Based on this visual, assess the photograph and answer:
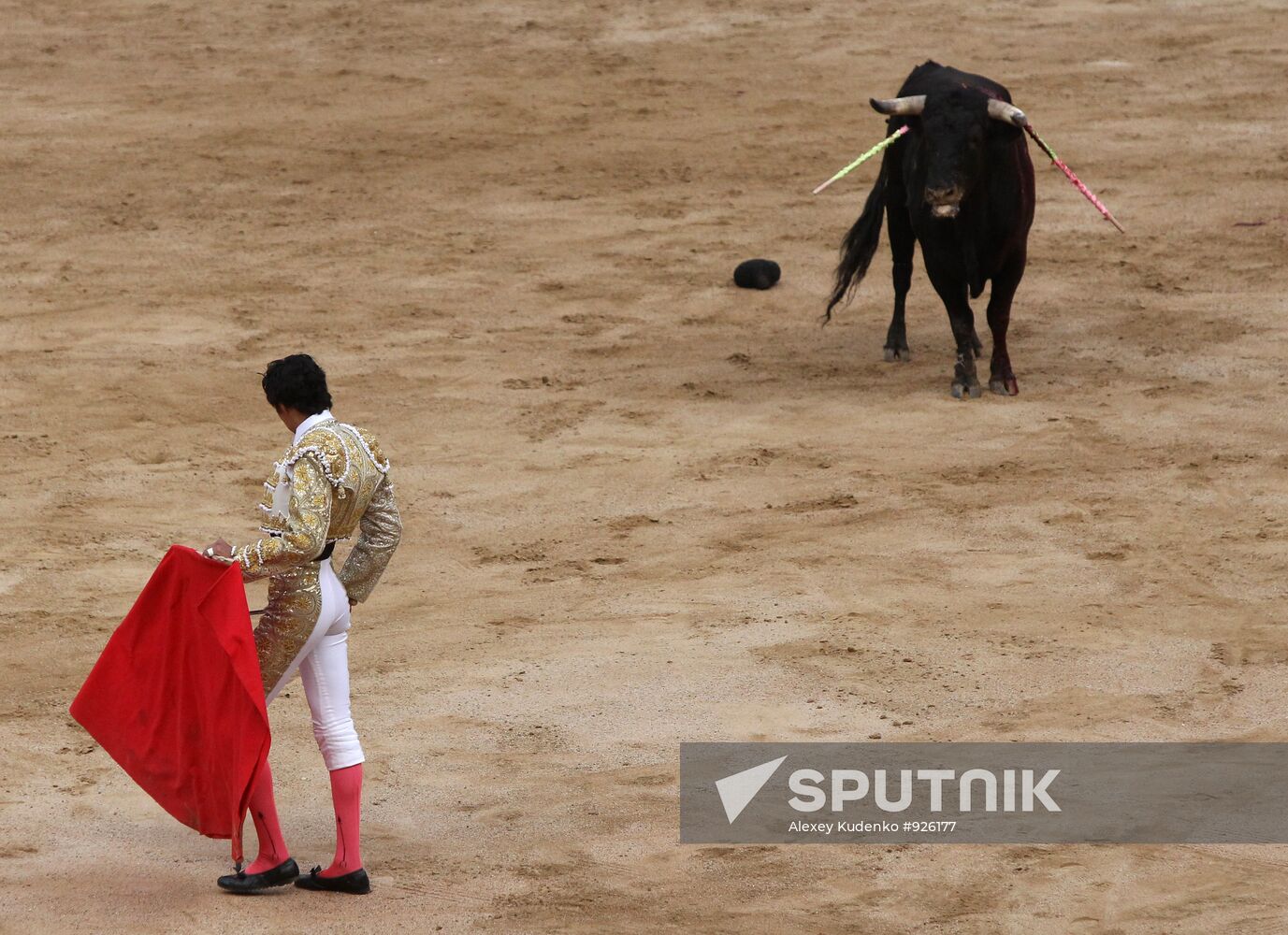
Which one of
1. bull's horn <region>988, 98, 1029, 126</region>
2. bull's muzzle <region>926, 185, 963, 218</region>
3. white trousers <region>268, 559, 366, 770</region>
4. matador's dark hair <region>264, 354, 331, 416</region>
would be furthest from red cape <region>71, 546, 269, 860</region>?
bull's horn <region>988, 98, 1029, 126</region>

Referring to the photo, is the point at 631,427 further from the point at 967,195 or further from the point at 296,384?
the point at 296,384

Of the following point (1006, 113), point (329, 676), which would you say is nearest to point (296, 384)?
point (329, 676)

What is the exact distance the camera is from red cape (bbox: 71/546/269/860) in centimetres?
489

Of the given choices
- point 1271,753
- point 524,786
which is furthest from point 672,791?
point 1271,753

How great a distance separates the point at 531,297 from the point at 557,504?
3571 millimetres

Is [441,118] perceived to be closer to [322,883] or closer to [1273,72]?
[1273,72]

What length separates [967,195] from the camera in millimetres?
10188

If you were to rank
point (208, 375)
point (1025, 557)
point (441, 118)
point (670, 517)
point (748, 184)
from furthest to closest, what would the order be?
point (441, 118)
point (748, 184)
point (208, 375)
point (670, 517)
point (1025, 557)

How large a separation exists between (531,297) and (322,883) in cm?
743

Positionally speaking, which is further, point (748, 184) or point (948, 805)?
point (748, 184)

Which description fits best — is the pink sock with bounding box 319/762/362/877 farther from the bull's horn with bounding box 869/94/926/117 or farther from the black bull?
the bull's horn with bounding box 869/94/926/117

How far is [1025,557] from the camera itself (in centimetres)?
802

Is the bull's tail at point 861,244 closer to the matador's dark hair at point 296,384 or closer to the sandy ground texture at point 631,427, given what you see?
the sandy ground texture at point 631,427

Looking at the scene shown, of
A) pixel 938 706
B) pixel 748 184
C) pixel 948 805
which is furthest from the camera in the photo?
pixel 748 184
